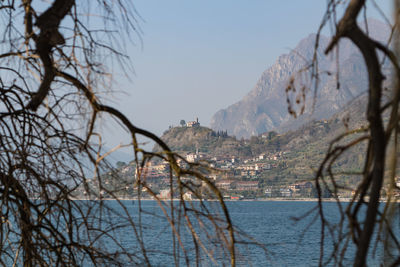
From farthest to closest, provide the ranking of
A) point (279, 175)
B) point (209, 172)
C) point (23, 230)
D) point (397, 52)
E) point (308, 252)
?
1. point (279, 175)
2. point (308, 252)
3. point (23, 230)
4. point (209, 172)
5. point (397, 52)

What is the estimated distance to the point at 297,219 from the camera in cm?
129

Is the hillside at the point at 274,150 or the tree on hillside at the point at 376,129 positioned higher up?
the hillside at the point at 274,150

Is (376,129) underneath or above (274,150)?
underneath

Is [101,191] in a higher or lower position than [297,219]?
higher

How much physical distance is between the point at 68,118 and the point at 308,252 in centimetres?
4158

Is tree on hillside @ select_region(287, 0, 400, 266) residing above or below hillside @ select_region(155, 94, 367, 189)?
below

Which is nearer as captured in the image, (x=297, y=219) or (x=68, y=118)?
(x=297, y=219)

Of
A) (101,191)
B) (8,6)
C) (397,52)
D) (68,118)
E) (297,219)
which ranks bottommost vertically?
(297,219)

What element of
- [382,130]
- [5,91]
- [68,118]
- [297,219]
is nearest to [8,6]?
[5,91]

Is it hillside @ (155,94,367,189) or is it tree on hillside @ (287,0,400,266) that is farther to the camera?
hillside @ (155,94,367,189)

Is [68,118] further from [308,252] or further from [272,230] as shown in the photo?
[272,230]

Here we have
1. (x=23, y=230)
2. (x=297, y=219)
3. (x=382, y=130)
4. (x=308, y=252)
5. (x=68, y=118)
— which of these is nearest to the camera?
(x=382, y=130)

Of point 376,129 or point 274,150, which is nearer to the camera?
point 376,129

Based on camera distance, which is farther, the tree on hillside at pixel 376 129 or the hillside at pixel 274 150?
the hillside at pixel 274 150
